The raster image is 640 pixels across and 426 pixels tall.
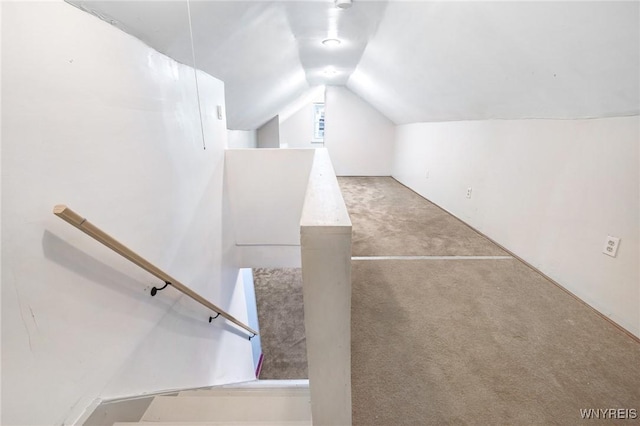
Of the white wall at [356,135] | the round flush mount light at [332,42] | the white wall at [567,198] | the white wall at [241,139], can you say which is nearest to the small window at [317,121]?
the white wall at [241,139]

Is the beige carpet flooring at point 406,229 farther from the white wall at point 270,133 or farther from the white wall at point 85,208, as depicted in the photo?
the white wall at point 270,133

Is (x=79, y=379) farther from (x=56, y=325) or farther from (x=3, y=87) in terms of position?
(x=3, y=87)

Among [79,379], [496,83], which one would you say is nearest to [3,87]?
[79,379]

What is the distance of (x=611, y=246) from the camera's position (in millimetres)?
1637

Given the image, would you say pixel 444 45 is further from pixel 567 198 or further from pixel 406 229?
pixel 406 229

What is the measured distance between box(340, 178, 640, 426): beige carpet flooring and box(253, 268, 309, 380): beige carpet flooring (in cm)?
225

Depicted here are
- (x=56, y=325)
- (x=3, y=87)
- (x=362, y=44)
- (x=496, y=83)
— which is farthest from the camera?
(x=362, y=44)

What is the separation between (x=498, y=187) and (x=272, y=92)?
3060 mm

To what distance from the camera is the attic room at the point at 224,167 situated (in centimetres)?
92

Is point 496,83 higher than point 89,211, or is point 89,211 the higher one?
point 496,83

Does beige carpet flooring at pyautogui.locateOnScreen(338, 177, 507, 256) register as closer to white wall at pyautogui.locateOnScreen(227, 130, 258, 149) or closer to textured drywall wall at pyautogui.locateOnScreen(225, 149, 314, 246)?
textured drywall wall at pyautogui.locateOnScreen(225, 149, 314, 246)

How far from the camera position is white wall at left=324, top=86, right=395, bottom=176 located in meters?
5.86

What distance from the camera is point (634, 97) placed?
143 cm

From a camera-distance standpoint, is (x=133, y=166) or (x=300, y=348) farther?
(x=300, y=348)
